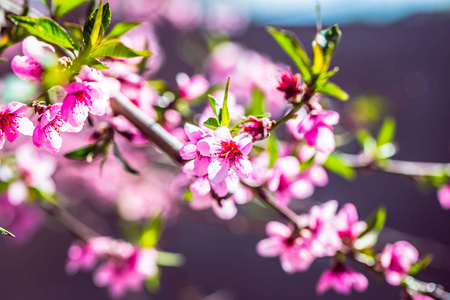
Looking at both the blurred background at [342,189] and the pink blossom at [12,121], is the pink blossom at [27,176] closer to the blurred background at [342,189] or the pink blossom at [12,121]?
the pink blossom at [12,121]

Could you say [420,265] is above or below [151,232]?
above

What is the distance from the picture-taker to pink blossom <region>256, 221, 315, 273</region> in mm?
848

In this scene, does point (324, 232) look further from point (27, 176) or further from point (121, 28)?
point (27, 176)

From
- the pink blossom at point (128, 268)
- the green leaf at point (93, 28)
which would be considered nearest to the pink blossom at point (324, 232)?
the pink blossom at point (128, 268)

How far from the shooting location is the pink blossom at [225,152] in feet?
1.88

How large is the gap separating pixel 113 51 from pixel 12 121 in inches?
7.0

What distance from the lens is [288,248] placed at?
2.91 feet

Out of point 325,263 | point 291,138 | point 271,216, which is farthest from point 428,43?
point 291,138

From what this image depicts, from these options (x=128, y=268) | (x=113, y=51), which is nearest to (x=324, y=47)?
(x=113, y=51)

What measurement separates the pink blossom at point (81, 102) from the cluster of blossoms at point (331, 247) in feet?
1.61

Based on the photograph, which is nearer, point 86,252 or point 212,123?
point 212,123

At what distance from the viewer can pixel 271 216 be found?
2.08 meters

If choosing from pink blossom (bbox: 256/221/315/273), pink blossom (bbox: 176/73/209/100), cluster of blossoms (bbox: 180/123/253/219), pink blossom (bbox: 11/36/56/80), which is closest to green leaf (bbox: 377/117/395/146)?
pink blossom (bbox: 256/221/315/273)

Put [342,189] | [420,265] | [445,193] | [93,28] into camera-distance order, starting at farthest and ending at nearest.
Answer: [342,189]
[445,193]
[420,265]
[93,28]
